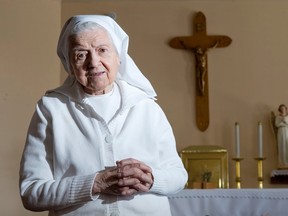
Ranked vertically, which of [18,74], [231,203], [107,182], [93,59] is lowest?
[231,203]

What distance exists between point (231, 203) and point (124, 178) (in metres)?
1.27

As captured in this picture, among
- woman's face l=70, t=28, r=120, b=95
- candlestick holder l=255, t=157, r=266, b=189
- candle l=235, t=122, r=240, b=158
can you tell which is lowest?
candlestick holder l=255, t=157, r=266, b=189

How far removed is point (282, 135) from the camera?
4.48 metres

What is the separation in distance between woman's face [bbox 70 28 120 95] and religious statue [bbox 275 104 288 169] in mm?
3429

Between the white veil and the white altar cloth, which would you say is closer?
the white veil

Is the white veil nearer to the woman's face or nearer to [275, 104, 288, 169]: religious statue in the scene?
the woman's face

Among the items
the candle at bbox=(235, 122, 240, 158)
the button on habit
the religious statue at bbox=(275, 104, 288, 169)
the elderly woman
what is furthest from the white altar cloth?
the religious statue at bbox=(275, 104, 288, 169)

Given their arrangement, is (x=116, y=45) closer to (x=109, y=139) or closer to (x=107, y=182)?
(x=109, y=139)

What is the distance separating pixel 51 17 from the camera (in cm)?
484

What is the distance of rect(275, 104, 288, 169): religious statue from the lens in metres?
4.46

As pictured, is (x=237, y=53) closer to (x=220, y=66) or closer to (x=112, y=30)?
(x=220, y=66)

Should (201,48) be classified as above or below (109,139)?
above

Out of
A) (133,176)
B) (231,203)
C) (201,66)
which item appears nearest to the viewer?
(133,176)

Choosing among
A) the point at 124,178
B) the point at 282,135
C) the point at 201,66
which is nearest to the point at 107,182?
the point at 124,178
